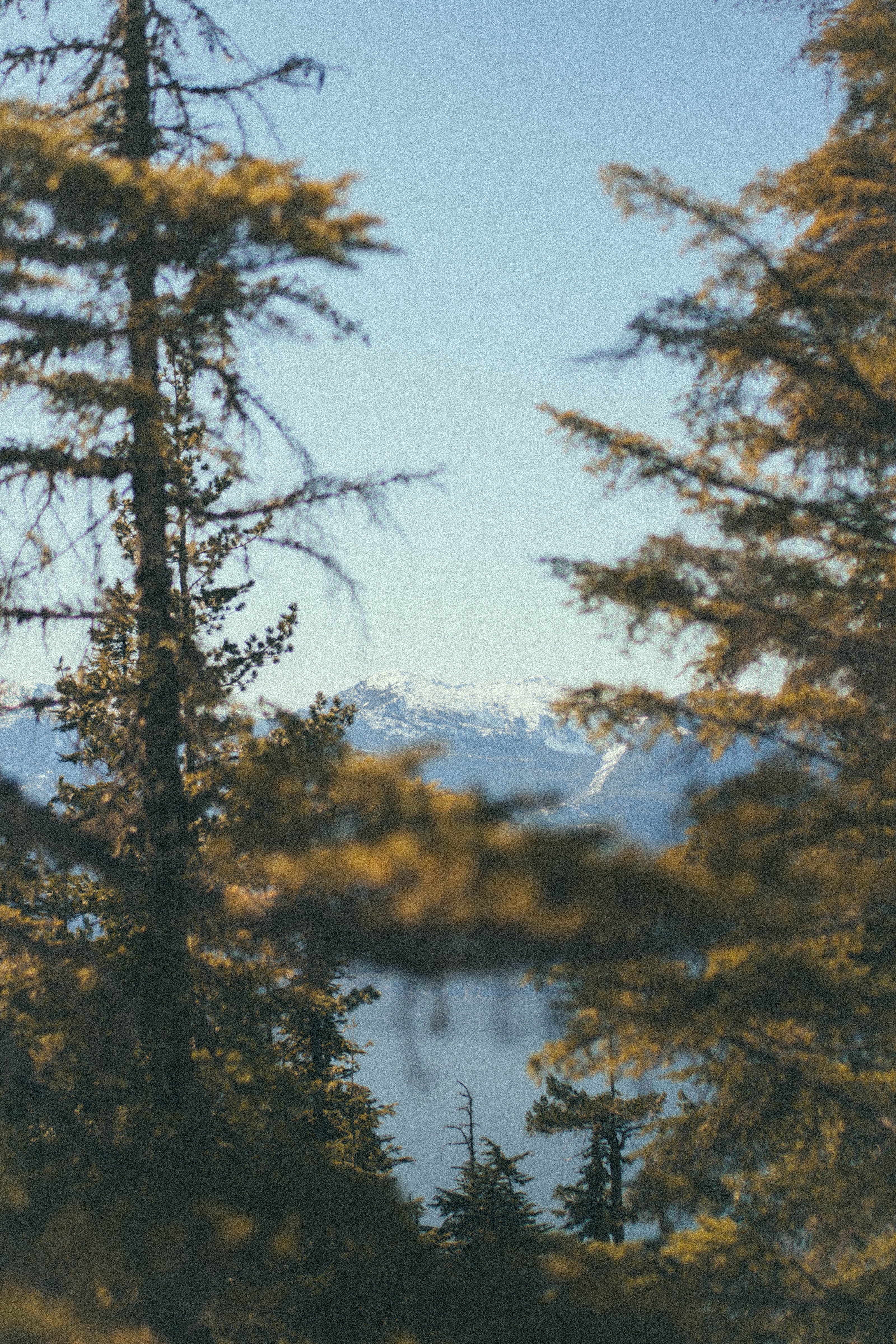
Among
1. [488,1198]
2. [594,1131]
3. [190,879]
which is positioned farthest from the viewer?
[488,1198]

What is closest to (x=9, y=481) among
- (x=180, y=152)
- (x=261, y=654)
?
(x=180, y=152)

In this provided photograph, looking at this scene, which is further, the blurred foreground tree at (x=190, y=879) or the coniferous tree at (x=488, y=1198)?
the coniferous tree at (x=488, y=1198)

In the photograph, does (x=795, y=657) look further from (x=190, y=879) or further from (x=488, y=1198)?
(x=488, y=1198)

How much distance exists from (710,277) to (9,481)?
639 centimetres

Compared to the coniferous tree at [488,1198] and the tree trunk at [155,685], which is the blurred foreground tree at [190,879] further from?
the coniferous tree at [488,1198]

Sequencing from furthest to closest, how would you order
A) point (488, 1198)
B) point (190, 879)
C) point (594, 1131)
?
point (488, 1198), point (594, 1131), point (190, 879)

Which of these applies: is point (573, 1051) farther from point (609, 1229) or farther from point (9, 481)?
point (609, 1229)

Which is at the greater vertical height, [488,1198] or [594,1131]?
[594,1131]

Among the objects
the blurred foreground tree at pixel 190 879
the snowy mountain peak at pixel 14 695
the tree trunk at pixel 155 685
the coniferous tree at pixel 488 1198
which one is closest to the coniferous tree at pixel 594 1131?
the coniferous tree at pixel 488 1198

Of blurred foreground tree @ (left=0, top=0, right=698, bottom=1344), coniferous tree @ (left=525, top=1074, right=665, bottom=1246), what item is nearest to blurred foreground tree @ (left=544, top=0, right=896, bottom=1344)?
blurred foreground tree @ (left=0, top=0, right=698, bottom=1344)

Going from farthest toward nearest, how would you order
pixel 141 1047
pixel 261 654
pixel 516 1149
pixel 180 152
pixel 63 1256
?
pixel 516 1149 < pixel 261 654 < pixel 141 1047 < pixel 180 152 < pixel 63 1256

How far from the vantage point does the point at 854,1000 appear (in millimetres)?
5000

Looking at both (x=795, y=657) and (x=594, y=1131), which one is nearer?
(x=795, y=657)

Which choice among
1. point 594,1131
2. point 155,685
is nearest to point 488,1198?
point 594,1131
